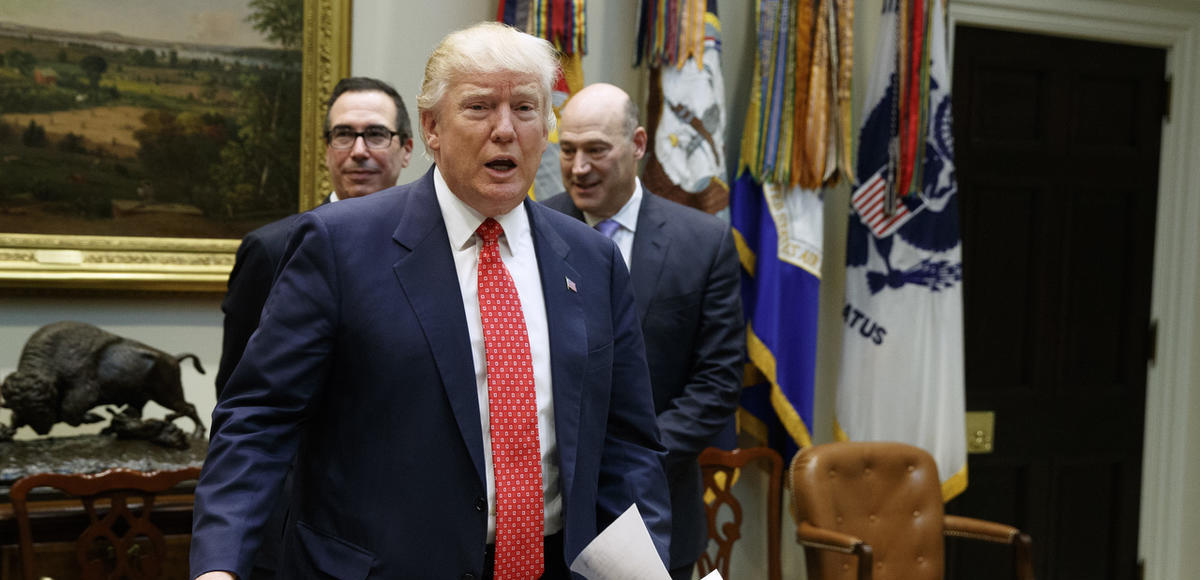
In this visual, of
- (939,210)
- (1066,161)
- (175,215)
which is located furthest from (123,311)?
(1066,161)

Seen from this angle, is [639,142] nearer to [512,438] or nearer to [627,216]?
[627,216]

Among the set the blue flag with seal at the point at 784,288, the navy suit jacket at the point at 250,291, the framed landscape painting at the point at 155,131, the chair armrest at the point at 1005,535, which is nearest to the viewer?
the navy suit jacket at the point at 250,291

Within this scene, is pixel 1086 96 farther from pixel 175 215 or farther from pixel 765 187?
pixel 175 215

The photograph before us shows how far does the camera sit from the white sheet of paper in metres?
1.45

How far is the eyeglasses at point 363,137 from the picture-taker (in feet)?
8.51

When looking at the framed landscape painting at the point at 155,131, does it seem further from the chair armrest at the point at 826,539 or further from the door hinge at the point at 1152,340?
the door hinge at the point at 1152,340

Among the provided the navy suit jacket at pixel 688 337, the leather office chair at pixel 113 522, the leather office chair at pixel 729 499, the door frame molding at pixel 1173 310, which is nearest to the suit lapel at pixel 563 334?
the navy suit jacket at pixel 688 337

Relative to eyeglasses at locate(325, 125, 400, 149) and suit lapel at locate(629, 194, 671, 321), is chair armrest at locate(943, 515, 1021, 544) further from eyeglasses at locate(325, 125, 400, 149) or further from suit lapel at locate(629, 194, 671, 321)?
eyeglasses at locate(325, 125, 400, 149)

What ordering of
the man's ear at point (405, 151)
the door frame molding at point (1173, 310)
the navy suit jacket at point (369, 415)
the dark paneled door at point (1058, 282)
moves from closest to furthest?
the navy suit jacket at point (369, 415) → the man's ear at point (405, 151) → the dark paneled door at point (1058, 282) → the door frame molding at point (1173, 310)

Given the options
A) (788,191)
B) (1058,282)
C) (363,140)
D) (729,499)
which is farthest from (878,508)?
(363,140)

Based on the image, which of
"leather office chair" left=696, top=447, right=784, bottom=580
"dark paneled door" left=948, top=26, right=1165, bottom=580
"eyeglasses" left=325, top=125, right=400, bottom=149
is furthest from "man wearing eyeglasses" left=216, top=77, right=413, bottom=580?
"dark paneled door" left=948, top=26, right=1165, bottom=580

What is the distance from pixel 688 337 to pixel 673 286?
132 mm

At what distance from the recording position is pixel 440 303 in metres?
1.51

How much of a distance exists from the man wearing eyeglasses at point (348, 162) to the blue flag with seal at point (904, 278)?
186cm
